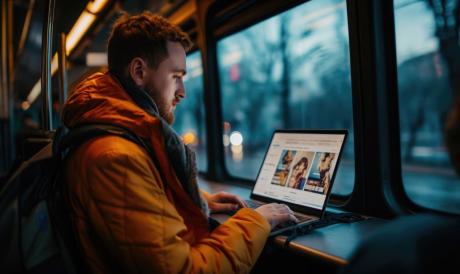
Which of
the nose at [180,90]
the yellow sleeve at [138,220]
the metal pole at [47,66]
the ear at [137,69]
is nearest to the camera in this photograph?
the yellow sleeve at [138,220]

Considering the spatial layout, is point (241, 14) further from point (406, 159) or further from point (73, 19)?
point (406, 159)

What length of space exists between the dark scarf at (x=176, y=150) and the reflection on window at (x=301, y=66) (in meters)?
0.60

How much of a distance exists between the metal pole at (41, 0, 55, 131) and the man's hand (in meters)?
0.75

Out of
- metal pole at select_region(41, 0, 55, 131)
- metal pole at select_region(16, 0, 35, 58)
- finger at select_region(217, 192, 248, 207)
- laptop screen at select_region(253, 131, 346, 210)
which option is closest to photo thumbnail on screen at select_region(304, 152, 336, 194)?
laptop screen at select_region(253, 131, 346, 210)

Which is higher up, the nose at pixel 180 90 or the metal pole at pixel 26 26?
the metal pole at pixel 26 26

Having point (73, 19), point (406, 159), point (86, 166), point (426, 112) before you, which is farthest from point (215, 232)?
point (73, 19)

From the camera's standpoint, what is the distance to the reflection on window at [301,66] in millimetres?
1938

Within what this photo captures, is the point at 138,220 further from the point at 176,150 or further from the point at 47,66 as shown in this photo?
the point at 47,66

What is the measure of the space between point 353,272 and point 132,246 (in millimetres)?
598

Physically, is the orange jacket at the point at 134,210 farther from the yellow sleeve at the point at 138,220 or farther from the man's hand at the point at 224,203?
the man's hand at the point at 224,203

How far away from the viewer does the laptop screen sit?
1.48 m

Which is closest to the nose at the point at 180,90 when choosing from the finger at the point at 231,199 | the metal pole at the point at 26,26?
the finger at the point at 231,199

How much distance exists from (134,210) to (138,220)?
0.03 meters

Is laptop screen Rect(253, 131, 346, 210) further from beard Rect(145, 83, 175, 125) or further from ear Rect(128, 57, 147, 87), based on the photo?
ear Rect(128, 57, 147, 87)
